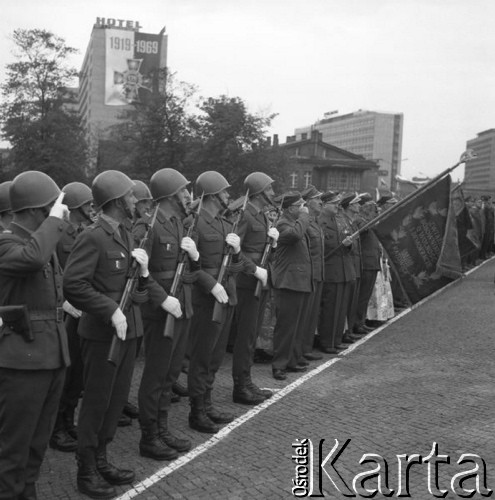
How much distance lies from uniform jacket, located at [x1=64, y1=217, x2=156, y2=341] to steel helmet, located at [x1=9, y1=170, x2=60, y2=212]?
55 centimetres

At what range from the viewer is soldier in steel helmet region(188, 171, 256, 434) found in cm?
644

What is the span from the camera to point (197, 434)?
6.34 metres

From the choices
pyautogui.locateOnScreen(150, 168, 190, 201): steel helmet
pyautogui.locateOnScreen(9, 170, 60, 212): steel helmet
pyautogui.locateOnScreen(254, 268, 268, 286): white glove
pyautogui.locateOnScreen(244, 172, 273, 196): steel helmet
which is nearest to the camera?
pyautogui.locateOnScreen(9, 170, 60, 212): steel helmet

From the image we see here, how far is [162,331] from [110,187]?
131 centimetres

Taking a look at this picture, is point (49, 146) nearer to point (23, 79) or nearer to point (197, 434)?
point (23, 79)

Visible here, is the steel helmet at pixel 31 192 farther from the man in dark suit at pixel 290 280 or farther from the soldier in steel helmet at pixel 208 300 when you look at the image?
the man in dark suit at pixel 290 280

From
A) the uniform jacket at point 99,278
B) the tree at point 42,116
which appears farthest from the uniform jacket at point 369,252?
the tree at point 42,116

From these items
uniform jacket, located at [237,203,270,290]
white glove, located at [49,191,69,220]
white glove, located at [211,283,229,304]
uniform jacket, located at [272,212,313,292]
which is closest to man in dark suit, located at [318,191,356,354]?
uniform jacket, located at [272,212,313,292]

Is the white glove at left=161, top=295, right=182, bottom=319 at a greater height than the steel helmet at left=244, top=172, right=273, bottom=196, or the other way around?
the steel helmet at left=244, top=172, right=273, bottom=196

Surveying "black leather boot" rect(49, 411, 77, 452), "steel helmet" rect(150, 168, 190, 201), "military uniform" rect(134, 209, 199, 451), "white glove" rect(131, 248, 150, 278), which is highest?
"steel helmet" rect(150, 168, 190, 201)

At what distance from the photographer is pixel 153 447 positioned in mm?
5719

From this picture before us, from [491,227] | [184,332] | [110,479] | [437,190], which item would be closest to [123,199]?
[184,332]

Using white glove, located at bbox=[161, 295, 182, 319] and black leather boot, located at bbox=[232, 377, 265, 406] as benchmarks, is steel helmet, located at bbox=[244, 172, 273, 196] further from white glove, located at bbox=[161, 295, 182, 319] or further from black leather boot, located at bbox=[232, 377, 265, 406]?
white glove, located at bbox=[161, 295, 182, 319]

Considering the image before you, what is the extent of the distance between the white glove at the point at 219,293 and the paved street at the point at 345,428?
1210mm
